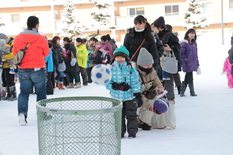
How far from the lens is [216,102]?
367 inches

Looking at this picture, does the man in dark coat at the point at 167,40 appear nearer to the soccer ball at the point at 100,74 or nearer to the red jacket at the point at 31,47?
the red jacket at the point at 31,47

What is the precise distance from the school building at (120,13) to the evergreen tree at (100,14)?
257 centimetres

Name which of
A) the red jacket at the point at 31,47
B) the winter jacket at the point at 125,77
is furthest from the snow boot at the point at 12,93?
the winter jacket at the point at 125,77

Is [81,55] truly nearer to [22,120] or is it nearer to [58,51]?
[58,51]

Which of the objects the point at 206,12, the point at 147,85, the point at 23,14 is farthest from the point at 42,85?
the point at 23,14

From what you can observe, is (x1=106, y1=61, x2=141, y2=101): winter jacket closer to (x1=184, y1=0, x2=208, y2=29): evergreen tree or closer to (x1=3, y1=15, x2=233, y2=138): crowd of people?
(x1=3, y1=15, x2=233, y2=138): crowd of people

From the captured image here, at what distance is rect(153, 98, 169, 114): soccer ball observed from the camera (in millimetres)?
6125

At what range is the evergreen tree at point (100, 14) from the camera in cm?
3650

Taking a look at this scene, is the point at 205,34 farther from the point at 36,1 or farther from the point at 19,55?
the point at 19,55

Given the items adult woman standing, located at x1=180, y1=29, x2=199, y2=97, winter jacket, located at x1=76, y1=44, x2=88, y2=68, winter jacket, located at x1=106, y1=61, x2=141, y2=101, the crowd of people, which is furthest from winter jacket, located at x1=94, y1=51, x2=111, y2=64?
winter jacket, located at x1=106, y1=61, x2=141, y2=101

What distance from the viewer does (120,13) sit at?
141ft

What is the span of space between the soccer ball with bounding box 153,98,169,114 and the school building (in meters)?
34.0

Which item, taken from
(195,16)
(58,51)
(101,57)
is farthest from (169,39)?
(195,16)

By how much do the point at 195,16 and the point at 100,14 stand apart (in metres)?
8.92
